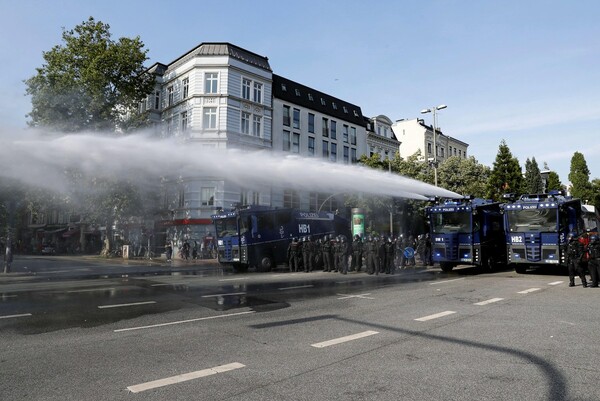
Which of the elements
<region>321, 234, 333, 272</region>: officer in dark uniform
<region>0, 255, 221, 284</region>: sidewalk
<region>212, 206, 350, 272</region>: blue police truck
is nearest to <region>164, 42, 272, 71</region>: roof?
<region>0, 255, 221, 284</region>: sidewalk

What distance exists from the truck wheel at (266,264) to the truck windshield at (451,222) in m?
8.51

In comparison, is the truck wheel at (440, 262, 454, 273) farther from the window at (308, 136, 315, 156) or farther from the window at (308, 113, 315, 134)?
the window at (308, 113, 315, 134)

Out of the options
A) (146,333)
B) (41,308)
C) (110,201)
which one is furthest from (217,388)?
(110,201)

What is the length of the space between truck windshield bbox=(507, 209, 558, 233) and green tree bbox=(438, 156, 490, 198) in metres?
26.5

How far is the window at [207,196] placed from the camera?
35750mm

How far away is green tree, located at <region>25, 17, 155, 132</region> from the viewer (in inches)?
1236

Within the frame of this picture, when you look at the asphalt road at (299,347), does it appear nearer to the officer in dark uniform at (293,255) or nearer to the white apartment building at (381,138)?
the officer in dark uniform at (293,255)

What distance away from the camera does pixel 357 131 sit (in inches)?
2030

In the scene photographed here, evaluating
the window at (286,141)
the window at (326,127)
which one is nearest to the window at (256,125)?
the window at (286,141)

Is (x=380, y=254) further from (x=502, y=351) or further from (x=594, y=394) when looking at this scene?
(x=594, y=394)

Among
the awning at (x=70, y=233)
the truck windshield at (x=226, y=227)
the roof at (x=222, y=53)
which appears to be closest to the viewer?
the truck windshield at (x=226, y=227)

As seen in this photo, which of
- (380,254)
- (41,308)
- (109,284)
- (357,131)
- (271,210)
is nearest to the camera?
(41,308)

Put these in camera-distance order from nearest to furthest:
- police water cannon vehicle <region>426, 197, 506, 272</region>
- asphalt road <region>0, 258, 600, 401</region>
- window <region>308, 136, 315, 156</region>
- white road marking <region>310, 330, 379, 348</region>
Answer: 1. asphalt road <region>0, 258, 600, 401</region>
2. white road marking <region>310, 330, 379, 348</region>
3. police water cannon vehicle <region>426, 197, 506, 272</region>
4. window <region>308, 136, 315, 156</region>

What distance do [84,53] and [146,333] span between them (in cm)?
3297
